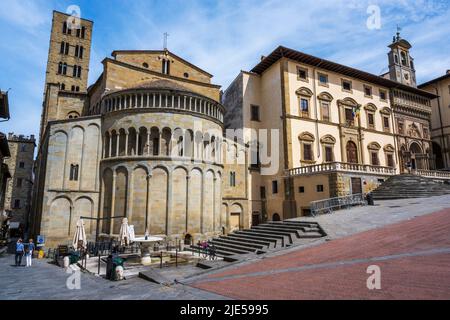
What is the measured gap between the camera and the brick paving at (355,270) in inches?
304

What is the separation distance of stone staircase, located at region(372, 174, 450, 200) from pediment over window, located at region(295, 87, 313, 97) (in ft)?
43.5

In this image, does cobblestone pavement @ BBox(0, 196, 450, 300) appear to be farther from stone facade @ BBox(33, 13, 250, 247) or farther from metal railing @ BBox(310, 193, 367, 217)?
stone facade @ BBox(33, 13, 250, 247)

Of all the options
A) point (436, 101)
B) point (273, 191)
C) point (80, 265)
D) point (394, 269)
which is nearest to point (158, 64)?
point (273, 191)

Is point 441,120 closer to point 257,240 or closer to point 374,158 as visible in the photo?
point 374,158

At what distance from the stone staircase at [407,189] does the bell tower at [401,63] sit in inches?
969

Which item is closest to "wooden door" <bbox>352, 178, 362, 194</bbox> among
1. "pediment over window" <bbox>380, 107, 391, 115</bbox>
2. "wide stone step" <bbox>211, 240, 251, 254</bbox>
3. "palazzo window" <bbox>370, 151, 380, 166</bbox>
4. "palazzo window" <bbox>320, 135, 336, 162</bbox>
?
"palazzo window" <bbox>320, 135, 336, 162</bbox>

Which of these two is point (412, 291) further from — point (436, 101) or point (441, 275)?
point (436, 101)

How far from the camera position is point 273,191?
3366 centimetres

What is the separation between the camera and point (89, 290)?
10836mm

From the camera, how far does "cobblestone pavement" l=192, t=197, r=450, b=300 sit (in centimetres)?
772

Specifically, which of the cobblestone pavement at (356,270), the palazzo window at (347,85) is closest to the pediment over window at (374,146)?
the palazzo window at (347,85)

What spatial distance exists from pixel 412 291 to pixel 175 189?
2077cm
